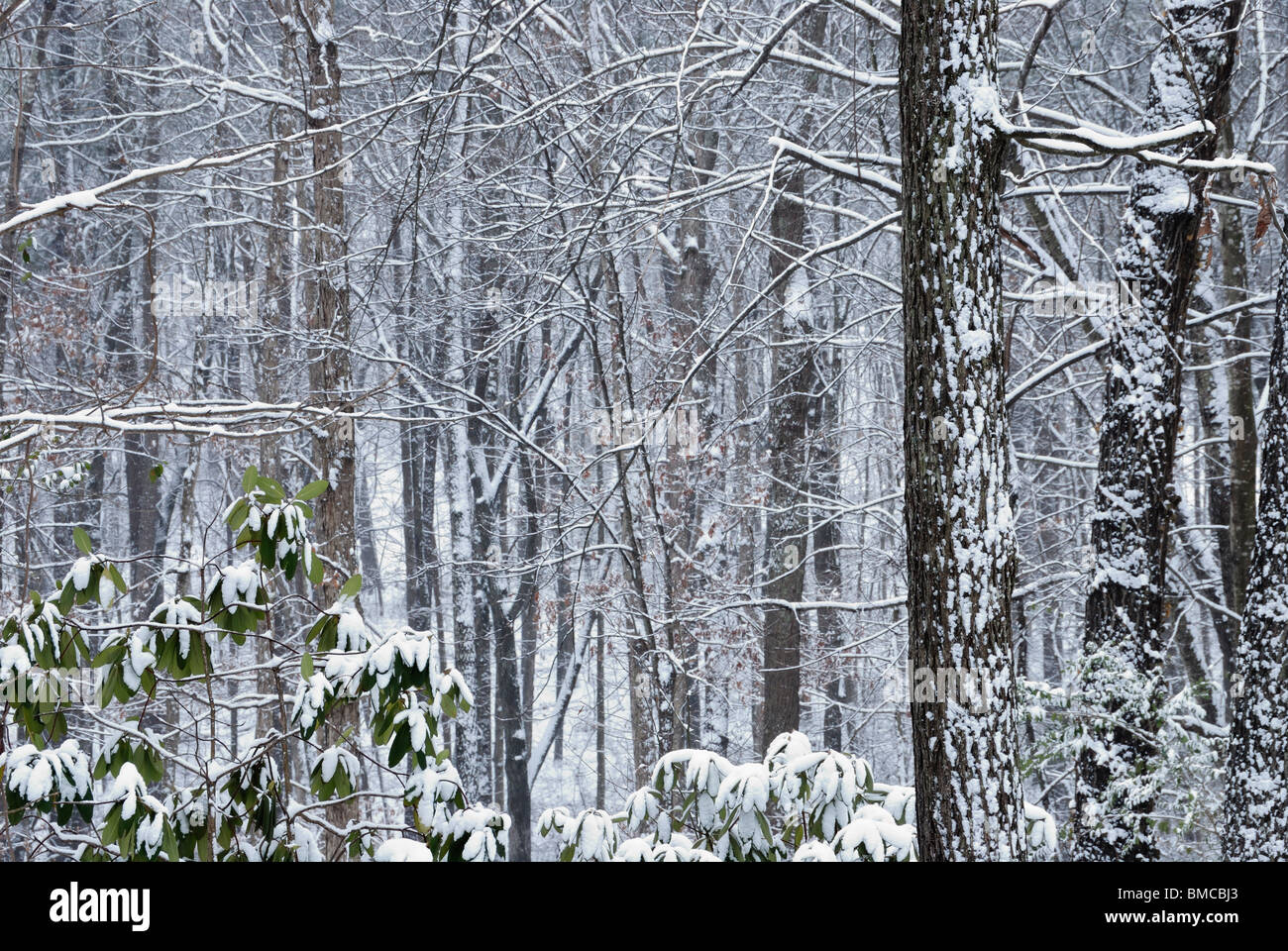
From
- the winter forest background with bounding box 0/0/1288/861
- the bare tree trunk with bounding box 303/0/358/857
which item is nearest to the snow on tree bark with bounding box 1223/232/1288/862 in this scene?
the winter forest background with bounding box 0/0/1288/861

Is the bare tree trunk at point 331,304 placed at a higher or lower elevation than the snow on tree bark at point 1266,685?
higher

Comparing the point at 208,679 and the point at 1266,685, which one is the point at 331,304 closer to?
the point at 208,679

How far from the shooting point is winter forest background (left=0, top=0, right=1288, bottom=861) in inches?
133

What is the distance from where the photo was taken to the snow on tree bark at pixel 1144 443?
561 cm

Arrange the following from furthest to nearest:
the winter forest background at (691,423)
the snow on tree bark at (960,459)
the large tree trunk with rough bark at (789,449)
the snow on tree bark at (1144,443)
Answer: the large tree trunk with rough bark at (789,449), the snow on tree bark at (1144,443), the snow on tree bark at (960,459), the winter forest background at (691,423)

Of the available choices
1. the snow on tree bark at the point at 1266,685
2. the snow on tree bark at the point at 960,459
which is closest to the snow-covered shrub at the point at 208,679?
the snow on tree bark at the point at 960,459

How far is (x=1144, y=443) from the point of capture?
5688 millimetres

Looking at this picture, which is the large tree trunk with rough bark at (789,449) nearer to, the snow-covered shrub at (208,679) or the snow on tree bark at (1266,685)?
the snow on tree bark at (1266,685)

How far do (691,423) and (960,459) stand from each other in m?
8.65

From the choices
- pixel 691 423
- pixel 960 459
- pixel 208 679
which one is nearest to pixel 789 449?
pixel 691 423

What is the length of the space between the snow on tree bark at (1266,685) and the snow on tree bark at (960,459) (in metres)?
2.33

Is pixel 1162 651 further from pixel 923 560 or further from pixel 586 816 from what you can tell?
pixel 586 816

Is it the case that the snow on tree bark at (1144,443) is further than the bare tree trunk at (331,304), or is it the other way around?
the bare tree trunk at (331,304)
